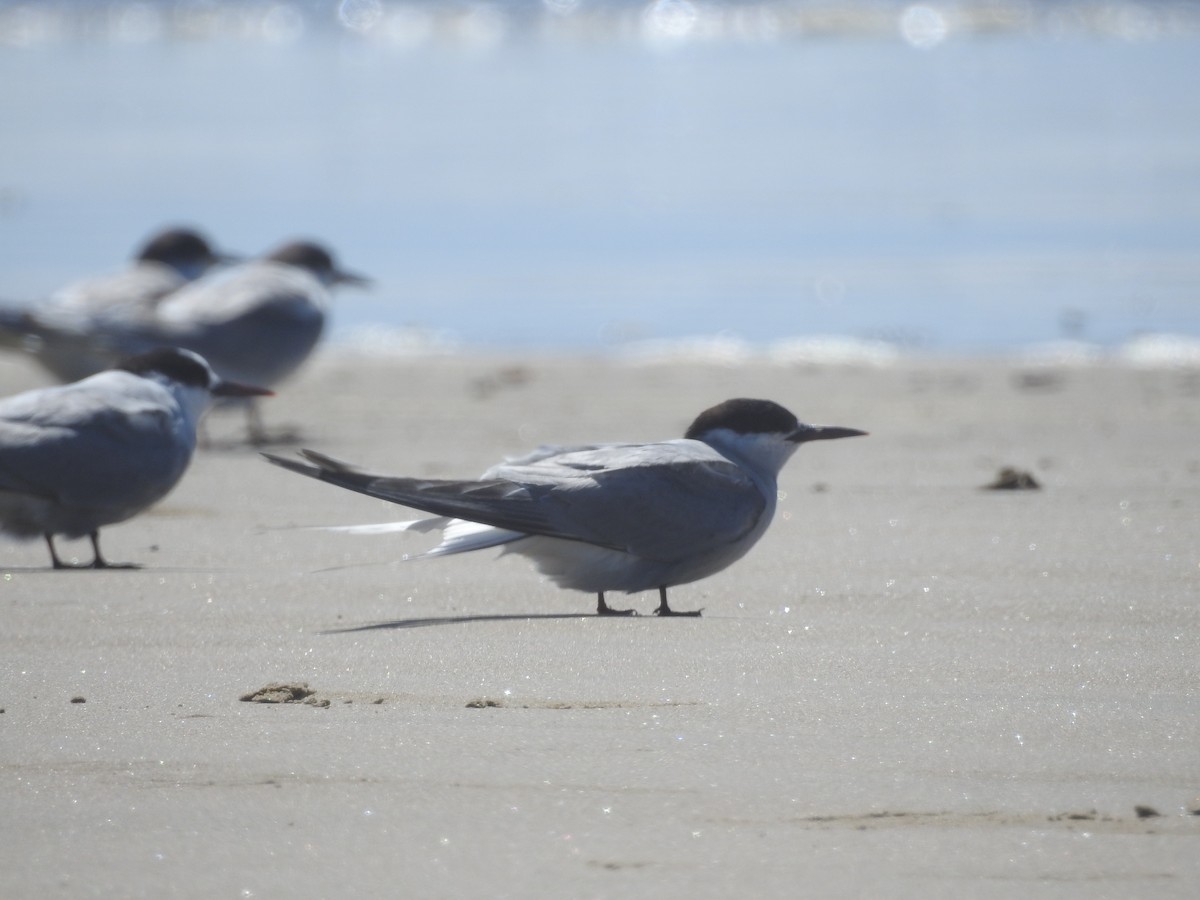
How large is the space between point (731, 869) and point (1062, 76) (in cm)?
2294

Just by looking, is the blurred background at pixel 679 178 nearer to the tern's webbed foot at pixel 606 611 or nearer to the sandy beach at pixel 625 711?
the sandy beach at pixel 625 711

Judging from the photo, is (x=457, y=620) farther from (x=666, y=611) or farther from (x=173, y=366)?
(x=173, y=366)

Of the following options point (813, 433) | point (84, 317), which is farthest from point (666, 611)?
point (84, 317)

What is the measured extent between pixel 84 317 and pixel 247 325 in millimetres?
782

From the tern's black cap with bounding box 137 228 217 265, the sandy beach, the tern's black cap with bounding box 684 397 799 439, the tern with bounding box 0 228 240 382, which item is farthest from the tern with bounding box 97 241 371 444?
the tern's black cap with bounding box 684 397 799 439

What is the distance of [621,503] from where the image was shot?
442 centimetres

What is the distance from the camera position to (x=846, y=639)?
389cm

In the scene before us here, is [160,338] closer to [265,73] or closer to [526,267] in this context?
[526,267]

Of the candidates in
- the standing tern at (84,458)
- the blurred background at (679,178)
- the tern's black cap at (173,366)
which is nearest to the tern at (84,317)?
the tern's black cap at (173,366)

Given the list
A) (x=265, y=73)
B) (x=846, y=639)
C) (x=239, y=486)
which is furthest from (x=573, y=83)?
(x=846, y=639)

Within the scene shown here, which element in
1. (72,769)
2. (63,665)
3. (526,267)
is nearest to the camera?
(72,769)

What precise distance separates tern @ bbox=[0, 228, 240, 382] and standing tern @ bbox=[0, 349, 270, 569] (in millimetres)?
2075

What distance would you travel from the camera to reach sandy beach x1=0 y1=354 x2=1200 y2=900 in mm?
2504

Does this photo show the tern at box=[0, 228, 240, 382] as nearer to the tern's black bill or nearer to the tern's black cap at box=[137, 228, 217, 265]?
the tern's black cap at box=[137, 228, 217, 265]
